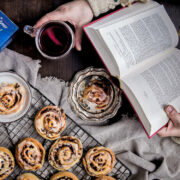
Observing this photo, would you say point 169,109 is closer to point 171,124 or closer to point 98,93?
point 171,124

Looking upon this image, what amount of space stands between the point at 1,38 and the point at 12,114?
15.7 inches

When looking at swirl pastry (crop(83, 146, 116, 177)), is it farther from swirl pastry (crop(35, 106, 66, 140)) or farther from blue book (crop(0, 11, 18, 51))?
blue book (crop(0, 11, 18, 51))

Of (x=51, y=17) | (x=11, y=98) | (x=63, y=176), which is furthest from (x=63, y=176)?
(x=51, y=17)

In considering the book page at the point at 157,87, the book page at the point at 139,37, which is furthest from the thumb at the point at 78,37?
the book page at the point at 157,87

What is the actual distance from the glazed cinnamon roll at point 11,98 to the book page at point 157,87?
0.56 metres

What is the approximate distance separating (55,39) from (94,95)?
38 centimetres

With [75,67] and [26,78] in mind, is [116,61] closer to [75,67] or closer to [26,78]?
Result: [75,67]

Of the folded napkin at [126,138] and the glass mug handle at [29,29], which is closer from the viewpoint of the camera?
the glass mug handle at [29,29]

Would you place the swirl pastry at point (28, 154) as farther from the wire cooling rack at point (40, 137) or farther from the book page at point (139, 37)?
the book page at point (139, 37)

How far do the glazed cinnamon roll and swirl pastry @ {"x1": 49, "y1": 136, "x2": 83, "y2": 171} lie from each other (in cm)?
31

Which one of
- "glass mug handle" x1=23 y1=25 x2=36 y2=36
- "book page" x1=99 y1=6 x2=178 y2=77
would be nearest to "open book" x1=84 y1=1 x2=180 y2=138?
"book page" x1=99 y1=6 x2=178 y2=77

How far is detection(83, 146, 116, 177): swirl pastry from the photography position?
1292 millimetres

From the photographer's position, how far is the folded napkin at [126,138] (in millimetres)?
1266

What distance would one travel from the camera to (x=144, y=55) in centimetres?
117
